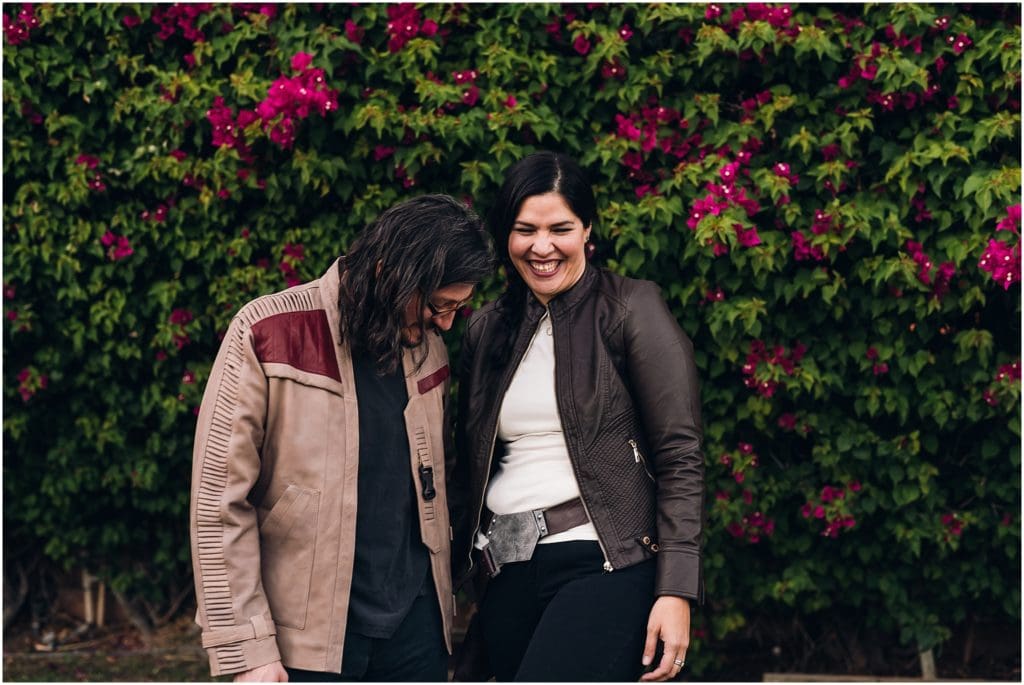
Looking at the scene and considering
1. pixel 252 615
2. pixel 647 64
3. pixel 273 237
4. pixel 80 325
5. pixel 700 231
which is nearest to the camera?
pixel 252 615

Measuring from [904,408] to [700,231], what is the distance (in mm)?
983

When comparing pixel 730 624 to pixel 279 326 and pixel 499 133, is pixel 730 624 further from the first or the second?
pixel 279 326

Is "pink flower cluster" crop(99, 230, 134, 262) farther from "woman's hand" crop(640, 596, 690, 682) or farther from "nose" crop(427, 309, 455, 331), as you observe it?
"woman's hand" crop(640, 596, 690, 682)

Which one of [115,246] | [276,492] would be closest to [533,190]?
[276,492]

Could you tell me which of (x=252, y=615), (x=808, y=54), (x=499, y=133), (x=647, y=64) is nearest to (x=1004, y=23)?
(x=808, y=54)

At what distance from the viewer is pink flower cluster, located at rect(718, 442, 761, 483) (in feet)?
13.1

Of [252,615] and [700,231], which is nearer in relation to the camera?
[252,615]

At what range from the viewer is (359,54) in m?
4.00

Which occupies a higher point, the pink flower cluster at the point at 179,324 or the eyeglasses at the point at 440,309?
the pink flower cluster at the point at 179,324

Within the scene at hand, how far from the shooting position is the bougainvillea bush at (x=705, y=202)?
3.78 m

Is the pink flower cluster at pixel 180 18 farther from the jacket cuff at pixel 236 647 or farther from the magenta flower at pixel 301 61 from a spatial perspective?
the jacket cuff at pixel 236 647

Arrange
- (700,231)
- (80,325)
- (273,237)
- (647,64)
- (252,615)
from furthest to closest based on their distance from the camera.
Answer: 1. (80,325)
2. (273,237)
3. (647,64)
4. (700,231)
5. (252,615)

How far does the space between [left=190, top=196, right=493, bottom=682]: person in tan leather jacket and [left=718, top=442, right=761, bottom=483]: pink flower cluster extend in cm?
174

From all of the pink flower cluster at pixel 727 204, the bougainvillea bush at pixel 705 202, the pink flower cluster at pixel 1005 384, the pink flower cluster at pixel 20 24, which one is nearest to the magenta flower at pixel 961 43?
the bougainvillea bush at pixel 705 202
